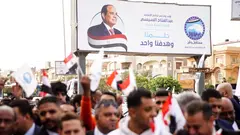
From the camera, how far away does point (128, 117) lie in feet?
15.4

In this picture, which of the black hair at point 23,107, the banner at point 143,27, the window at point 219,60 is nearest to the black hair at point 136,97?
the black hair at point 23,107

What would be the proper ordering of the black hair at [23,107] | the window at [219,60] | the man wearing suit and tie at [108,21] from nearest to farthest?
1. the black hair at [23,107]
2. the man wearing suit and tie at [108,21]
3. the window at [219,60]

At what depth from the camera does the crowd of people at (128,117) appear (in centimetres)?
418

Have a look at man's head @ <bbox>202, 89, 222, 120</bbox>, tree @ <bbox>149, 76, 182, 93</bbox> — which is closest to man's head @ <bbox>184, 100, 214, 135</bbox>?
man's head @ <bbox>202, 89, 222, 120</bbox>

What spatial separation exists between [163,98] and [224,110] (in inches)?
30.8

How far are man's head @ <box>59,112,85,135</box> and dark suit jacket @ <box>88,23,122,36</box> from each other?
1716 centimetres

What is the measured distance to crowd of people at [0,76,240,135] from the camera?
4176mm

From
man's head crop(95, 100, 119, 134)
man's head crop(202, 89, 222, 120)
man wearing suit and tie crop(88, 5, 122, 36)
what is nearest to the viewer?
man's head crop(95, 100, 119, 134)

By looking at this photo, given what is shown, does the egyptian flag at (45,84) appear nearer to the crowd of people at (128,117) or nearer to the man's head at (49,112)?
the crowd of people at (128,117)

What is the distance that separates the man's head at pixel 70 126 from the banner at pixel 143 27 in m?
16.6

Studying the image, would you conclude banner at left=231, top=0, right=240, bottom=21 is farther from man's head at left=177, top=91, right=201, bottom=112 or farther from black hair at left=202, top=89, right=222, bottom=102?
man's head at left=177, top=91, right=201, bottom=112

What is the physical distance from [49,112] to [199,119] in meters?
1.88

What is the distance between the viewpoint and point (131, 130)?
14.5ft

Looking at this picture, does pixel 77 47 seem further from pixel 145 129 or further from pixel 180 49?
pixel 145 129
